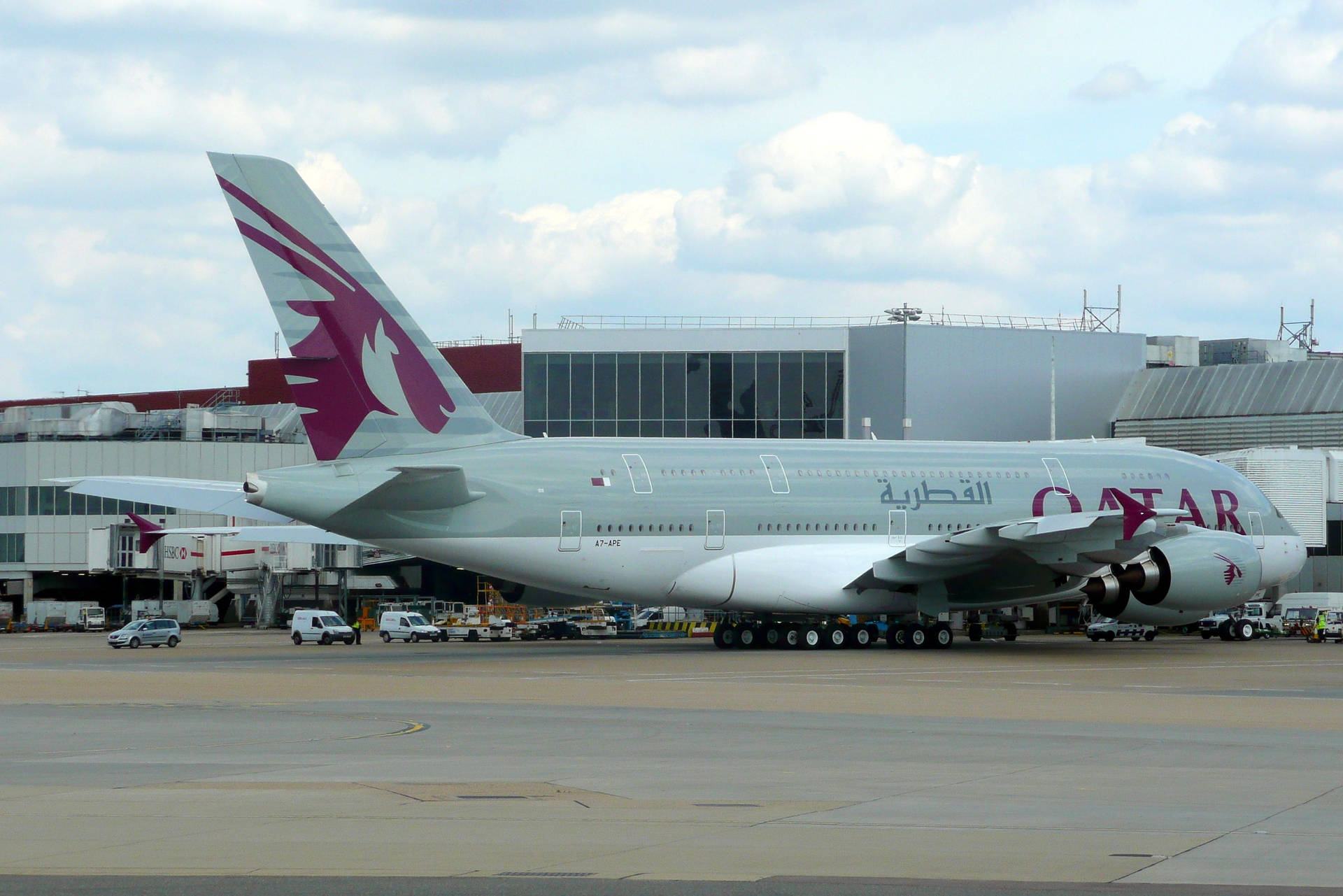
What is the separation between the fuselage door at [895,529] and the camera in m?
42.7

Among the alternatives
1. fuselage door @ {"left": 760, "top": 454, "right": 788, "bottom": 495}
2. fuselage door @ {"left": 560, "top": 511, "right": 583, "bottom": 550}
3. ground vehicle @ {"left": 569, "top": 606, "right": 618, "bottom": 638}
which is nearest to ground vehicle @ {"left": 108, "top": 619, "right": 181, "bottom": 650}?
ground vehicle @ {"left": 569, "top": 606, "right": 618, "bottom": 638}

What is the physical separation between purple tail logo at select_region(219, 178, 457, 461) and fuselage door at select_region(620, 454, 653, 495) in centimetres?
548

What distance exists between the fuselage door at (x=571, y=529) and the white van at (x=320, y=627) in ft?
56.1

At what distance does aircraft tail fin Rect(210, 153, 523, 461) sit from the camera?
35344 mm

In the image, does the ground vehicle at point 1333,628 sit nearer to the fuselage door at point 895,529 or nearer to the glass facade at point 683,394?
the fuselage door at point 895,529

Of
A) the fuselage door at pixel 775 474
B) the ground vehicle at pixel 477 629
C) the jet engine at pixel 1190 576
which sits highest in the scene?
the fuselage door at pixel 775 474

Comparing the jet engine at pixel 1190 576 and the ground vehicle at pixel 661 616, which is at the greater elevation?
the jet engine at pixel 1190 576

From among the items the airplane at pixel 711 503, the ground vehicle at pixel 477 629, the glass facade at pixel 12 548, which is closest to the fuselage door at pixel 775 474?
the airplane at pixel 711 503

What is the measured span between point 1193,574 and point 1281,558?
21.7 feet

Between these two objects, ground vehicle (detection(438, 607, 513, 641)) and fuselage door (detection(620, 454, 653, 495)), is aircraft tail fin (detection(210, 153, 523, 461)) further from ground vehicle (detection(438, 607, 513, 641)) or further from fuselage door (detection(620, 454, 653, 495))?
ground vehicle (detection(438, 607, 513, 641))

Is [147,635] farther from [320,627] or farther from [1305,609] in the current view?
[1305,609]

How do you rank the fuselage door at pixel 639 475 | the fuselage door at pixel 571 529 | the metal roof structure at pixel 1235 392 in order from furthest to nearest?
the metal roof structure at pixel 1235 392 → the fuselage door at pixel 639 475 → the fuselage door at pixel 571 529

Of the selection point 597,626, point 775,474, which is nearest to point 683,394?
point 597,626

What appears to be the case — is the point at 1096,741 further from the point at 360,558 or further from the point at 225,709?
the point at 360,558
